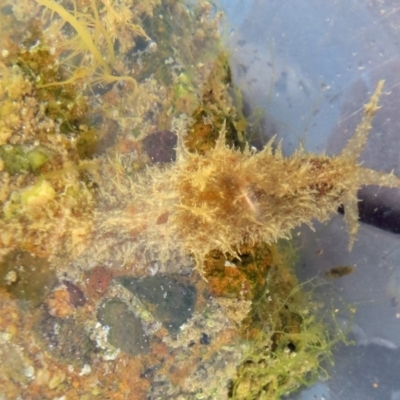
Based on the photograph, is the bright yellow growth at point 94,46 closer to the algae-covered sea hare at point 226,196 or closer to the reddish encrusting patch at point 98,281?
the algae-covered sea hare at point 226,196

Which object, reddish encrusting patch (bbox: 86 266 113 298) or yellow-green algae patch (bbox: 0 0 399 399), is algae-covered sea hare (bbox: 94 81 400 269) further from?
reddish encrusting patch (bbox: 86 266 113 298)

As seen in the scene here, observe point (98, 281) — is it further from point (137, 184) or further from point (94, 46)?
point (94, 46)

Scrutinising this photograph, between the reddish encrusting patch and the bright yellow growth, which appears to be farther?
the reddish encrusting patch

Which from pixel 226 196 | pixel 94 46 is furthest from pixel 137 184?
pixel 94 46

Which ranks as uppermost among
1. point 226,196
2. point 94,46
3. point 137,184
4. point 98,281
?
point 94,46

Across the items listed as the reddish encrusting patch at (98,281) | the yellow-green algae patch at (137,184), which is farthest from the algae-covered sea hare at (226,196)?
the reddish encrusting patch at (98,281)

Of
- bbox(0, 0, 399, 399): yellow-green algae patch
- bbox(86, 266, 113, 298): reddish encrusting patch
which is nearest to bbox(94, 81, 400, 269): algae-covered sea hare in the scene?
bbox(0, 0, 399, 399): yellow-green algae patch

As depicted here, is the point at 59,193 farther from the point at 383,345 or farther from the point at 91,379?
the point at 383,345

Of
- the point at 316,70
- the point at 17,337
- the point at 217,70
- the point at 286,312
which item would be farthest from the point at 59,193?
the point at 316,70
